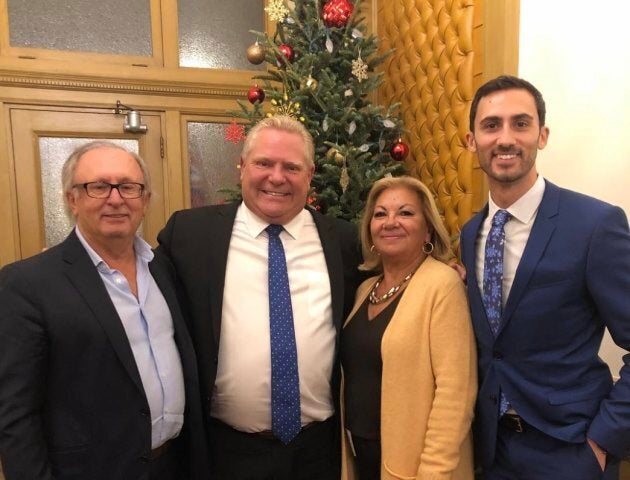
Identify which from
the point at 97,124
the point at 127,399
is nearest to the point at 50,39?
the point at 97,124

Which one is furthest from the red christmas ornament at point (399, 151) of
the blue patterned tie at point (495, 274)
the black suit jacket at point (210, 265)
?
the blue patterned tie at point (495, 274)

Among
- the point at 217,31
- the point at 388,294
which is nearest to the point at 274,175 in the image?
the point at 388,294

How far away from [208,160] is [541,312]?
2.82m

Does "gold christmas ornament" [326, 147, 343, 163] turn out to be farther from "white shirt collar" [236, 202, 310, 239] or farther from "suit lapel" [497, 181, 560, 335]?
"suit lapel" [497, 181, 560, 335]

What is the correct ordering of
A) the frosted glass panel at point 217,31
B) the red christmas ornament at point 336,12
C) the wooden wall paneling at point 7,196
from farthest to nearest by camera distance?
the frosted glass panel at point 217,31
the wooden wall paneling at point 7,196
the red christmas ornament at point 336,12

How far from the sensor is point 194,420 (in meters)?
1.52

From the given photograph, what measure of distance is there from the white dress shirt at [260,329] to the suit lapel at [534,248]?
0.63 m

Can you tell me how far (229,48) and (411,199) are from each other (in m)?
2.58

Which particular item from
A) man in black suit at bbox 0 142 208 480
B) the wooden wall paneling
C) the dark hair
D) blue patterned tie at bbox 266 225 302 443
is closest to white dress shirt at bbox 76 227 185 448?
man in black suit at bbox 0 142 208 480

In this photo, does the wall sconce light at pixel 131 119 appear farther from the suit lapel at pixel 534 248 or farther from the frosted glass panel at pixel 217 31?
the suit lapel at pixel 534 248

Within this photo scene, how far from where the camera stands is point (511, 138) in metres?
1.40

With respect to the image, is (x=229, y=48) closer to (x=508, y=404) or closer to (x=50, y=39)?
(x=50, y=39)

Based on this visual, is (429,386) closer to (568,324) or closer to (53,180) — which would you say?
(568,324)

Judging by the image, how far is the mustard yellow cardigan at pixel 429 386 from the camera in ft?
4.63
